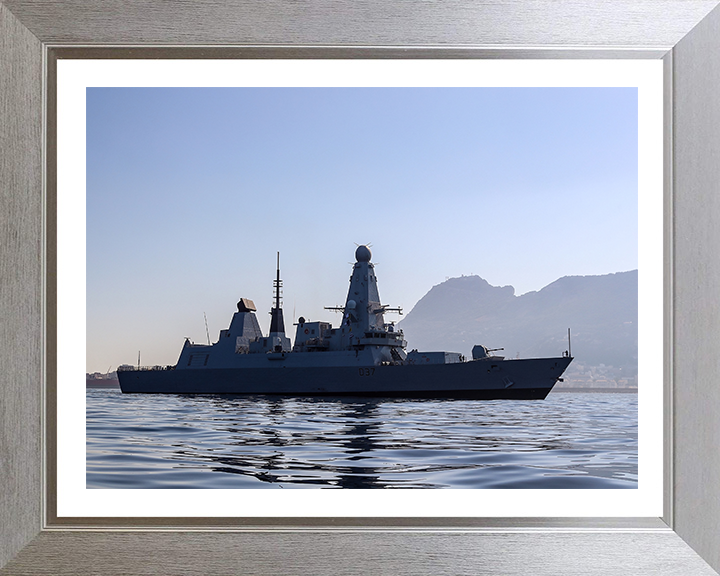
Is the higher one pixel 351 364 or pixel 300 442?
pixel 351 364

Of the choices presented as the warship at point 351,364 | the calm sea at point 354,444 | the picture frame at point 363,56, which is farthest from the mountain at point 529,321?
the picture frame at point 363,56

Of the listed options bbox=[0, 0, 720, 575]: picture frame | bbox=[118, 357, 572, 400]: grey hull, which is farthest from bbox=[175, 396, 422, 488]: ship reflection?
bbox=[0, 0, 720, 575]: picture frame

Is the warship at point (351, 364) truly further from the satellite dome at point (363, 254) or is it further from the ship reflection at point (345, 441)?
the ship reflection at point (345, 441)

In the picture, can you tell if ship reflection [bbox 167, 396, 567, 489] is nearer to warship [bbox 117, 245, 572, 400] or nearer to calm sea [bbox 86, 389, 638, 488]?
calm sea [bbox 86, 389, 638, 488]


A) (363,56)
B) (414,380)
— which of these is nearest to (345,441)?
(414,380)

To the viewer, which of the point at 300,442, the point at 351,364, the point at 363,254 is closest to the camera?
the point at 300,442

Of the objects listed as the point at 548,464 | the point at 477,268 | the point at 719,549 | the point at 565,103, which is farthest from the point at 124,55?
the point at 477,268

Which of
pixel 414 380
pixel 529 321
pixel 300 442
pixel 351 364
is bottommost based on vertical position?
pixel 300 442

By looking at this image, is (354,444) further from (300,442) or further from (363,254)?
(363,254)
